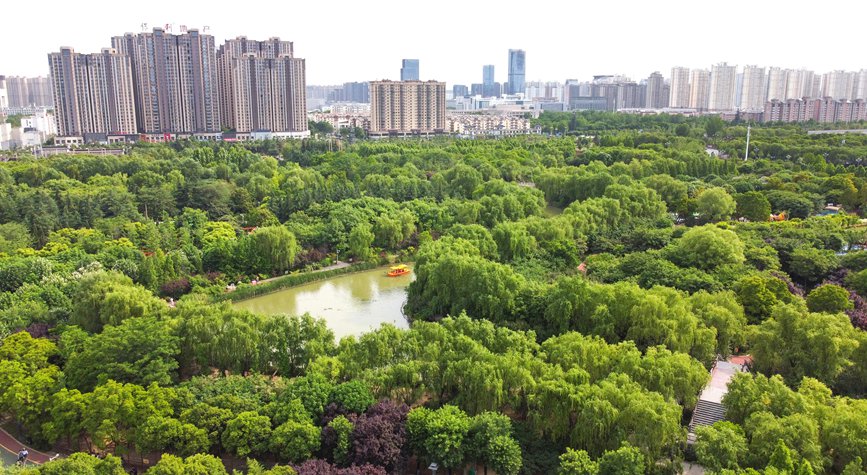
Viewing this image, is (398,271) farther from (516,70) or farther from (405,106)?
(516,70)

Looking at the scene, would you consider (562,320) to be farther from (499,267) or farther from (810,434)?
(810,434)

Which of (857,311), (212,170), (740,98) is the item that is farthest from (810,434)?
(740,98)

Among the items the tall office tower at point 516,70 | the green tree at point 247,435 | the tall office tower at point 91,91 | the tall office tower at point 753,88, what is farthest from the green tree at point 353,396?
the tall office tower at point 516,70

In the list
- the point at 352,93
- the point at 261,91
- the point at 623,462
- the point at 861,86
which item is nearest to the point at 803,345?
the point at 623,462

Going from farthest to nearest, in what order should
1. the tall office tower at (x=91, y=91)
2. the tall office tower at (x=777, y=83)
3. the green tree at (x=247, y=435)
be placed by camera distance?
the tall office tower at (x=777, y=83) < the tall office tower at (x=91, y=91) < the green tree at (x=247, y=435)

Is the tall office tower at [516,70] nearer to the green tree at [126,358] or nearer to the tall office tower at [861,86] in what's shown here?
the tall office tower at [861,86]

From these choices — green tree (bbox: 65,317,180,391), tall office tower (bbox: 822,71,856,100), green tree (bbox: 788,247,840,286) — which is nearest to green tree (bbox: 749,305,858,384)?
green tree (bbox: 788,247,840,286)

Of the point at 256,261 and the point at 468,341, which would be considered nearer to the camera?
the point at 468,341
